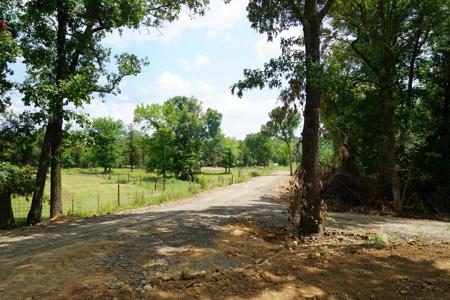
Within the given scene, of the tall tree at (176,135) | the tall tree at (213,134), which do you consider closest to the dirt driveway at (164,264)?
the tall tree at (176,135)

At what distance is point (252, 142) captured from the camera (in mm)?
91750

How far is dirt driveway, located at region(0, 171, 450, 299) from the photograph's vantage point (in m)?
5.60

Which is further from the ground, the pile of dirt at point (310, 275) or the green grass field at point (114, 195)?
the pile of dirt at point (310, 275)

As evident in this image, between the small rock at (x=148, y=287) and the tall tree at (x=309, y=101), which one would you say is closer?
the small rock at (x=148, y=287)

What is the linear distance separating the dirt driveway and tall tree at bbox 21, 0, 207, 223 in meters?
4.67

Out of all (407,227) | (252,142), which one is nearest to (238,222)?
(407,227)

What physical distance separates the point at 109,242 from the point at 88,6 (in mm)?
9438

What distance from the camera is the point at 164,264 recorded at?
699 centimetres

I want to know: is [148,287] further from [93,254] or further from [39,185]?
[39,185]

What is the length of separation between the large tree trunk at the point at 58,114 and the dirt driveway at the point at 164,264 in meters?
4.15

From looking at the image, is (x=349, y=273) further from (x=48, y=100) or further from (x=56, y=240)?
(x=48, y=100)

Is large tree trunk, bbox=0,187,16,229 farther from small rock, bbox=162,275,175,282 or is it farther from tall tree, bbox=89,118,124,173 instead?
tall tree, bbox=89,118,124,173

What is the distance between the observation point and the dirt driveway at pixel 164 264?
5.60m

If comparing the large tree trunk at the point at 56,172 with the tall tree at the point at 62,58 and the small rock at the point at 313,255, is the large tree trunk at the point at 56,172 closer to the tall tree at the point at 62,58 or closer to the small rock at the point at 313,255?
the tall tree at the point at 62,58
